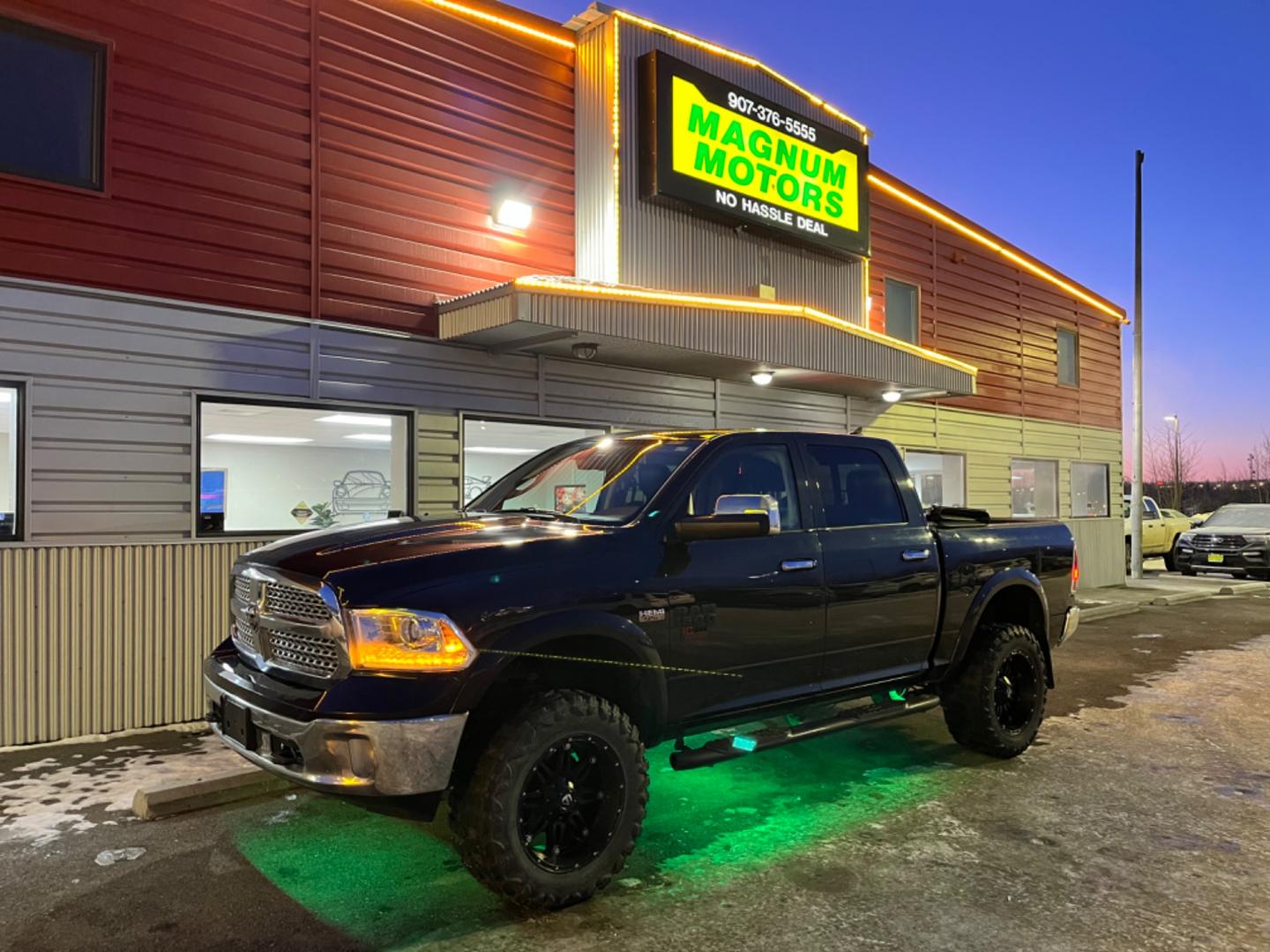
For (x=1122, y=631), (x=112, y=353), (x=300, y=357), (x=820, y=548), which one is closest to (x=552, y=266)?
(x=300, y=357)

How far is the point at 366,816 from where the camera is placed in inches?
186

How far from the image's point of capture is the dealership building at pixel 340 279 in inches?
253

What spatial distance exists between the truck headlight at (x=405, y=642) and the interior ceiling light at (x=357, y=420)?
5126mm

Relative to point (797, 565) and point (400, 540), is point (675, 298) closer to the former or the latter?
point (797, 565)

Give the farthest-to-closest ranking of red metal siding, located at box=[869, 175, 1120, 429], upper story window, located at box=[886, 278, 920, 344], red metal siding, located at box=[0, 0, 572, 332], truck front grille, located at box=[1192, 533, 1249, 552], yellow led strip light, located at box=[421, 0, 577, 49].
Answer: truck front grille, located at box=[1192, 533, 1249, 552], upper story window, located at box=[886, 278, 920, 344], red metal siding, located at box=[869, 175, 1120, 429], yellow led strip light, located at box=[421, 0, 577, 49], red metal siding, located at box=[0, 0, 572, 332]

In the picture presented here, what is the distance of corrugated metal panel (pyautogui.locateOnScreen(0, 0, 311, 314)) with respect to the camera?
6422mm

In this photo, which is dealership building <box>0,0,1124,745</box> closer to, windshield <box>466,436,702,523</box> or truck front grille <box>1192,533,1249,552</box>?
windshield <box>466,436,702,523</box>

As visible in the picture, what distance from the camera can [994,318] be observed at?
1614 cm

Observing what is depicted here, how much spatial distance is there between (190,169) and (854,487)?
18.9ft

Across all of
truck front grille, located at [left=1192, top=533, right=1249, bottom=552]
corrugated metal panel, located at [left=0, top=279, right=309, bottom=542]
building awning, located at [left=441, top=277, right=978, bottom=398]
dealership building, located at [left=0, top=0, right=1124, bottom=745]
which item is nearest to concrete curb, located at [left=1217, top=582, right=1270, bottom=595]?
truck front grille, located at [left=1192, top=533, right=1249, bottom=552]

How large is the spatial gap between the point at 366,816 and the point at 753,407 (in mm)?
7815

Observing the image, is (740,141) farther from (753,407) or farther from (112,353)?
(112,353)

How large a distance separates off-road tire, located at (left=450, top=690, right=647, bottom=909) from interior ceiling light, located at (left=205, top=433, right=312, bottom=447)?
500cm

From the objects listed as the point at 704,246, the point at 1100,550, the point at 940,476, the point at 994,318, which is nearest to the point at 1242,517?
the point at 1100,550
